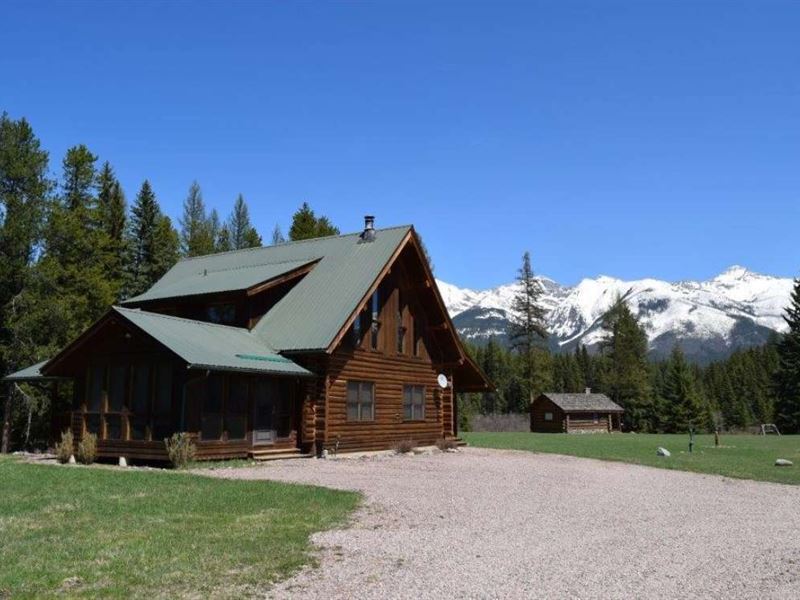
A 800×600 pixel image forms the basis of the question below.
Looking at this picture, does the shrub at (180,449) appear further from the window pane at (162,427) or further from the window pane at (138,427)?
the window pane at (138,427)

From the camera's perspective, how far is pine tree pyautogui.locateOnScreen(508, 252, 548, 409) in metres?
75.6

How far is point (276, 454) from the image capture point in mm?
22391

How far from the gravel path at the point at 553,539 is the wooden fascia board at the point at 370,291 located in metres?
5.58

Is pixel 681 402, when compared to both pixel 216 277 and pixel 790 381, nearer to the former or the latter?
pixel 790 381

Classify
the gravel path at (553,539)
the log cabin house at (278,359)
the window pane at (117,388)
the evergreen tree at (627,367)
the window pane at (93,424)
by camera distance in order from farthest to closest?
the evergreen tree at (627,367), the window pane at (93,424), the window pane at (117,388), the log cabin house at (278,359), the gravel path at (553,539)

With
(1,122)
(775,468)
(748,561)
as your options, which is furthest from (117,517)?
(1,122)

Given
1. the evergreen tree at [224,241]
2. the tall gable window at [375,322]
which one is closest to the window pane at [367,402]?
the tall gable window at [375,322]

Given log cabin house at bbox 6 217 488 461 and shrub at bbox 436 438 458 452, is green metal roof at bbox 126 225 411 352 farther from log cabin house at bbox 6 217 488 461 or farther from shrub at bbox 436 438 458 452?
shrub at bbox 436 438 458 452

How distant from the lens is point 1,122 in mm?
30844

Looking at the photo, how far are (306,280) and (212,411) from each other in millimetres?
8384

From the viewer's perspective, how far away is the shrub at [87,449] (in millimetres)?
20406

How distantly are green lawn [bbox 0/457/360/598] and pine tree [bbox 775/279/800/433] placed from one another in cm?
6641

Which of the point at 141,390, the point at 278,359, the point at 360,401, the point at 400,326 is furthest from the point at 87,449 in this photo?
the point at 400,326

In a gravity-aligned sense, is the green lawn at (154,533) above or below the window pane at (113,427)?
below
